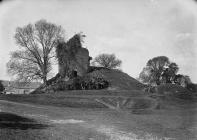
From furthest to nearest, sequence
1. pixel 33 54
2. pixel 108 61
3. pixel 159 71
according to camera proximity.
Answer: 1. pixel 108 61
2. pixel 159 71
3. pixel 33 54

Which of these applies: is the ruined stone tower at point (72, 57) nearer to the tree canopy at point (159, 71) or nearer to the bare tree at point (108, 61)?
the tree canopy at point (159, 71)

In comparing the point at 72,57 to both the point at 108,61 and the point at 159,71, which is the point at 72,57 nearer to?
the point at 159,71

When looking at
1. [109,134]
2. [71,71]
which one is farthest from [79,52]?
[109,134]

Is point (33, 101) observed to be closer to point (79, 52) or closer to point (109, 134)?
point (109, 134)

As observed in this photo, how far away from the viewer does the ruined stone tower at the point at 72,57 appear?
138ft

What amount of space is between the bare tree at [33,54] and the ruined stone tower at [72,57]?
2.28m

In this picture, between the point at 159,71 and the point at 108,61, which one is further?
the point at 108,61

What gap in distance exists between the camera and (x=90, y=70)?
52.7m

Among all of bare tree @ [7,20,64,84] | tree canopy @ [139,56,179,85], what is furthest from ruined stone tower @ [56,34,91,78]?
tree canopy @ [139,56,179,85]

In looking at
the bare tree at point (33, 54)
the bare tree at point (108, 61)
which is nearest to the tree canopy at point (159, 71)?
the bare tree at point (108, 61)

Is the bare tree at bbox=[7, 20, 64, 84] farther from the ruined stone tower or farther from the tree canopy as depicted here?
the tree canopy

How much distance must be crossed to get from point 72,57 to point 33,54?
27.1 feet

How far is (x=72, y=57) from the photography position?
150 ft


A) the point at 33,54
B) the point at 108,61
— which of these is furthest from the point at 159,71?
the point at 33,54
